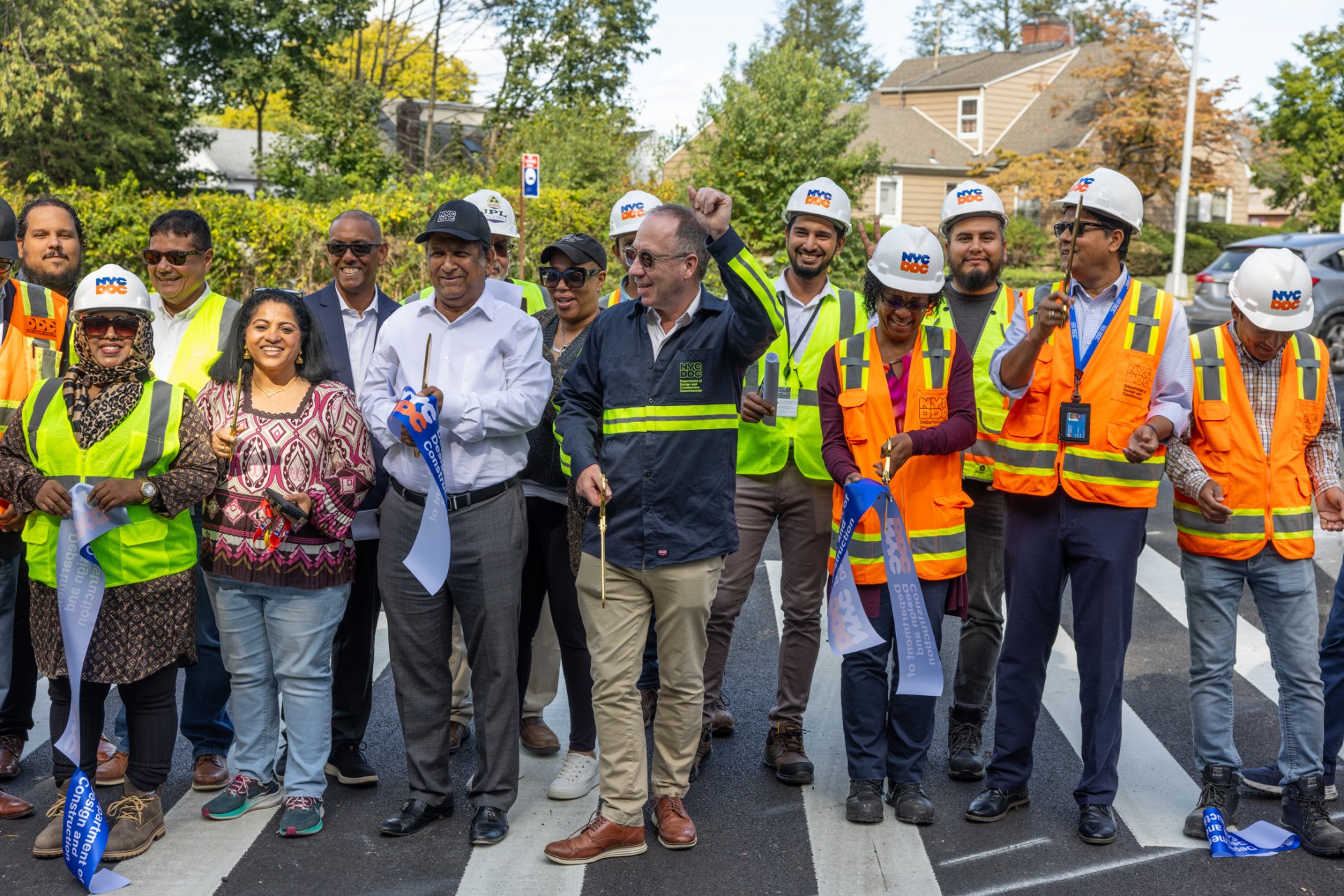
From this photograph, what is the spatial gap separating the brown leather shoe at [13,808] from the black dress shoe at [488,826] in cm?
176

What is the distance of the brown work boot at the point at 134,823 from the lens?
4547mm

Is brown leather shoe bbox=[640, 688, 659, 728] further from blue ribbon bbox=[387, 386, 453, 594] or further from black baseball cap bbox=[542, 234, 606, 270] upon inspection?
black baseball cap bbox=[542, 234, 606, 270]

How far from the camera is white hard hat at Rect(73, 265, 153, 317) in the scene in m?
4.52

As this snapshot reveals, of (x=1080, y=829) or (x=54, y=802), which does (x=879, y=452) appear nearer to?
(x=1080, y=829)

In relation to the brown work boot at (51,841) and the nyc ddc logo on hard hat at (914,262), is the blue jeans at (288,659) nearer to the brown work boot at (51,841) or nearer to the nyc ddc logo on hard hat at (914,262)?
the brown work boot at (51,841)

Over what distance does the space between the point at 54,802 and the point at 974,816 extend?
3.64 meters

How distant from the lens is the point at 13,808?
4883 mm

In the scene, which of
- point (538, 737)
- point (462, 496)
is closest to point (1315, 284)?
point (538, 737)

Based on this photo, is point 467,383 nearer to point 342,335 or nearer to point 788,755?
point 342,335

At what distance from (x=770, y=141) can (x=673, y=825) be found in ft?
63.7

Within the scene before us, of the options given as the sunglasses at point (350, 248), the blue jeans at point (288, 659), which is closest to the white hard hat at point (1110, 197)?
the sunglasses at point (350, 248)

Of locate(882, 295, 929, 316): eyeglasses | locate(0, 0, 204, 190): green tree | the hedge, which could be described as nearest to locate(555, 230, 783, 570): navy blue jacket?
locate(882, 295, 929, 316): eyeglasses

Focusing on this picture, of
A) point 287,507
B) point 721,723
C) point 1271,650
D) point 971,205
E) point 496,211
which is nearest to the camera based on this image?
point 287,507

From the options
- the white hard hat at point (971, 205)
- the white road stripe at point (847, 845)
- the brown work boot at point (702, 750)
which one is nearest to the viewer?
the white road stripe at point (847, 845)
